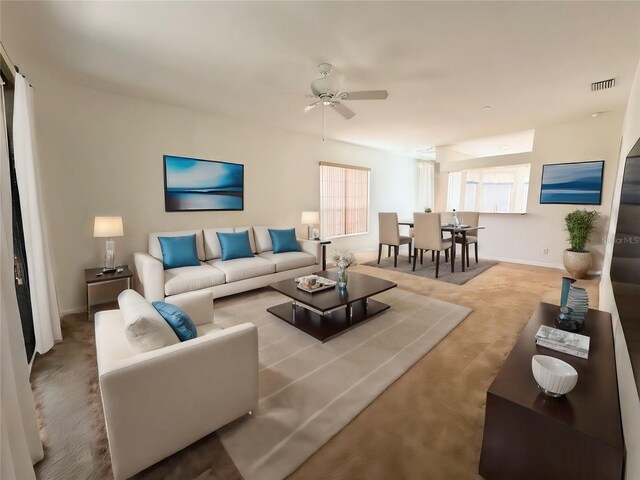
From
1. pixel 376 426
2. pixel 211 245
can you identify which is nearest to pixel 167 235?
pixel 211 245

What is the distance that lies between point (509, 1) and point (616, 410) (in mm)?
2335

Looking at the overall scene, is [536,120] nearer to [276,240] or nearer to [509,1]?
[509,1]

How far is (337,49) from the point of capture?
231cm

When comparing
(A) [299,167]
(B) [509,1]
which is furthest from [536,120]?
(A) [299,167]

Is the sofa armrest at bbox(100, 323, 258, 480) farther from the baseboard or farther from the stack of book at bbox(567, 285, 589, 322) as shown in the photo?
the baseboard

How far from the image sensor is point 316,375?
199cm

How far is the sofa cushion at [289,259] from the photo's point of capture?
12.7ft

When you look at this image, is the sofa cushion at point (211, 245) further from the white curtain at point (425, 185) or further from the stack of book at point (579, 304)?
the white curtain at point (425, 185)

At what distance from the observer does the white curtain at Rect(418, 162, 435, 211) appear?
789 centimetres

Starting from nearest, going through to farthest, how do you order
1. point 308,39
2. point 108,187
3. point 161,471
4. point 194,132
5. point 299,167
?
point 161,471, point 308,39, point 108,187, point 194,132, point 299,167

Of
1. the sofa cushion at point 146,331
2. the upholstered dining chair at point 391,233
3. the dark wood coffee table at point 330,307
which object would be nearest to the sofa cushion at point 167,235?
the dark wood coffee table at point 330,307

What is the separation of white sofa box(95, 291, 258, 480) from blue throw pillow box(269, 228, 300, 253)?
2687 millimetres

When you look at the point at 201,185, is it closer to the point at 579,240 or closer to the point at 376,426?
the point at 376,426

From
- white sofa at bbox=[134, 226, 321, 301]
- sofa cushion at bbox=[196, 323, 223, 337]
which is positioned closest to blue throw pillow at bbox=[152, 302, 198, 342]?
sofa cushion at bbox=[196, 323, 223, 337]
